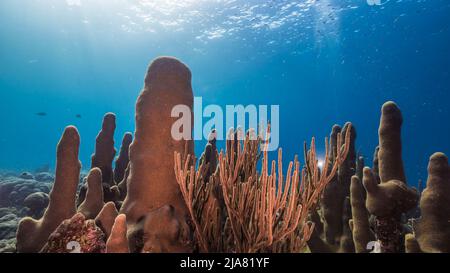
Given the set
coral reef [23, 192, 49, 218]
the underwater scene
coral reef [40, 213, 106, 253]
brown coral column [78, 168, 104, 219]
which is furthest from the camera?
coral reef [23, 192, 49, 218]

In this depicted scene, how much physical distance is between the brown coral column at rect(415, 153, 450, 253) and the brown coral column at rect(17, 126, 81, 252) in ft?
15.8

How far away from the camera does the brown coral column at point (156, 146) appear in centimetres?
376

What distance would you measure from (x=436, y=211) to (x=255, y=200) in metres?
2.44

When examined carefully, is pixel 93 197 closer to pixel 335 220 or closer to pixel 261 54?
pixel 335 220

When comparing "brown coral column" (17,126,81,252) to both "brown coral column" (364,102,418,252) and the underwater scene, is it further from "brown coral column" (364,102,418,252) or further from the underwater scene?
"brown coral column" (364,102,418,252)

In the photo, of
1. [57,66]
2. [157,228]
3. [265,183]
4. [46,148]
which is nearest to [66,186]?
[157,228]

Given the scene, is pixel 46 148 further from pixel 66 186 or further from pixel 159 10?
pixel 66 186

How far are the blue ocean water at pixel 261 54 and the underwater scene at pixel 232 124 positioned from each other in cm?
29

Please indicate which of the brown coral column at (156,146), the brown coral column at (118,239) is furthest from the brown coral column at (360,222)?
the brown coral column at (118,239)

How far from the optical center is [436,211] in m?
3.49

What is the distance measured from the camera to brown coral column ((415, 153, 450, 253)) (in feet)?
11.3

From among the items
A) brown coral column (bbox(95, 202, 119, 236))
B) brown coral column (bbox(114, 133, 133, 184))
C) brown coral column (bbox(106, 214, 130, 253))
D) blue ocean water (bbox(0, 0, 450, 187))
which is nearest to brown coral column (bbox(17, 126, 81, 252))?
brown coral column (bbox(95, 202, 119, 236))

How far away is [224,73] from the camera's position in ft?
149

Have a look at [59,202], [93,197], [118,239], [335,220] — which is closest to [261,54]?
[335,220]
